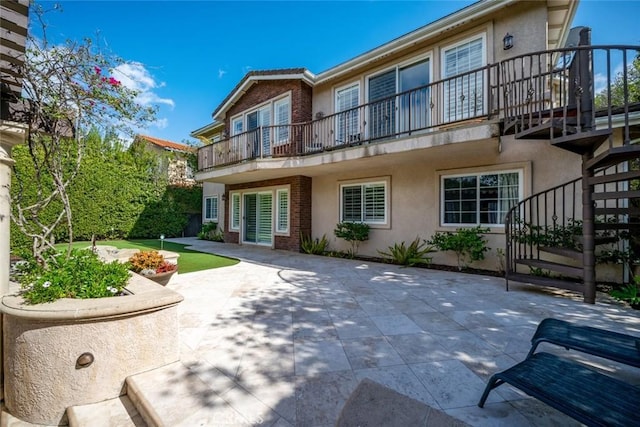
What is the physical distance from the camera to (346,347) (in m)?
2.89

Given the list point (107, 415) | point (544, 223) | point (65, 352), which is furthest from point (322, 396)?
point (544, 223)

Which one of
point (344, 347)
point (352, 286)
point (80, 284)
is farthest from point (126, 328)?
point (352, 286)

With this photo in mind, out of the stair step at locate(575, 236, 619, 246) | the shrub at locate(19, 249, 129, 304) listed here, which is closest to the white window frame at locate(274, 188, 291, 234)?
the shrub at locate(19, 249, 129, 304)

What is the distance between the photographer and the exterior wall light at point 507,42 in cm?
642

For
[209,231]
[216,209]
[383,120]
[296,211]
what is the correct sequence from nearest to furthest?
[383,120] → [296,211] → [209,231] → [216,209]

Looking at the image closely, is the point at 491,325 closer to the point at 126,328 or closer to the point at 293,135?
the point at 126,328

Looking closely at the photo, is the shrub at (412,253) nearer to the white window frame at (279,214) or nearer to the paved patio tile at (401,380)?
the white window frame at (279,214)

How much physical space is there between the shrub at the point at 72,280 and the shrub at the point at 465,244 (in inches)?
265

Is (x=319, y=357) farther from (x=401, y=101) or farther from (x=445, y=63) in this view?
(x=445, y=63)

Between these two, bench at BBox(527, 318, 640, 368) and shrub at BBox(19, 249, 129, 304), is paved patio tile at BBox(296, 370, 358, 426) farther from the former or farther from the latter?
shrub at BBox(19, 249, 129, 304)

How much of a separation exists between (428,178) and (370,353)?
20.3 ft

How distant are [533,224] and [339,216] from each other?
18.3 ft

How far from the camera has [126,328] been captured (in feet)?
8.12

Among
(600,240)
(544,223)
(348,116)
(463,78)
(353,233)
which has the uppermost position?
(463,78)
